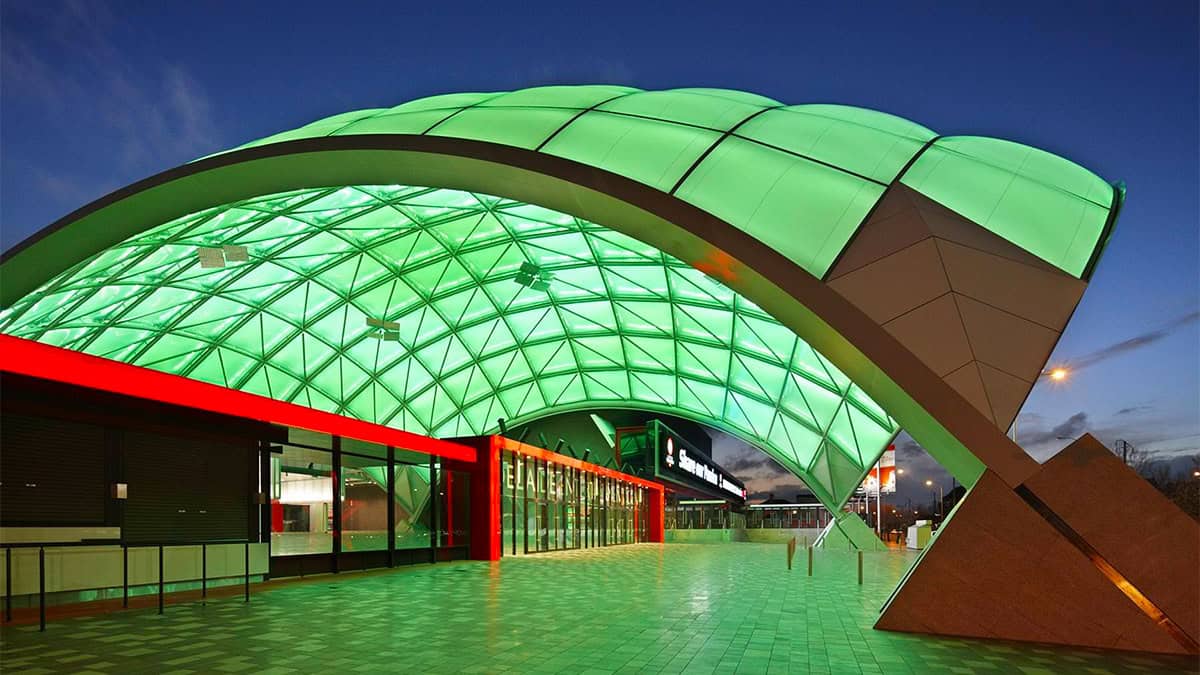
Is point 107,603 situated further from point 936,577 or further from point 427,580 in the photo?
point 936,577

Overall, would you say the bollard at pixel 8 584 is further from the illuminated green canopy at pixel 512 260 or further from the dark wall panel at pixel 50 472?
the illuminated green canopy at pixel 512 260

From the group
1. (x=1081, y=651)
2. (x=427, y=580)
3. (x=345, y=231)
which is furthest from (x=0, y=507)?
(x=345, y=231)

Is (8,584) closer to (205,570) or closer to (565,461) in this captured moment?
(205,570)

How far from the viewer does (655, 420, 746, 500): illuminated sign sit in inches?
2721

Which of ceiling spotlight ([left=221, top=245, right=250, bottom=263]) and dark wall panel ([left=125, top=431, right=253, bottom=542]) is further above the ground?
Answer: ceiling spotlight ([left=221, top=245, right=250, bottom=263])

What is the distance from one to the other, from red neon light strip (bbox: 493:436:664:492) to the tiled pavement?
19165 mm

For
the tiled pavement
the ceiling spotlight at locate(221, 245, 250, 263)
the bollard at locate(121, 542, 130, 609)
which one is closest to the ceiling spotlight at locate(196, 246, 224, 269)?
the ceiling spotlight at locate(221, 245, 250, 263)

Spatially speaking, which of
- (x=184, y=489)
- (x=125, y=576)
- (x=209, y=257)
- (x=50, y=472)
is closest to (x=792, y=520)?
(x=209, y=257)

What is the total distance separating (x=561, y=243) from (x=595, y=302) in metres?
9.13

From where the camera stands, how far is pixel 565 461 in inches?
1900

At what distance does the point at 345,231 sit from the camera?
35.5 m

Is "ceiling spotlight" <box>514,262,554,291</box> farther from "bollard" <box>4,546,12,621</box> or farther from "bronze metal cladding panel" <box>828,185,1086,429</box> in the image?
"bollard" <box>4,546,12,621</box>

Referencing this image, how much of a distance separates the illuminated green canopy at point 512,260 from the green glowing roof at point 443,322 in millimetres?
168

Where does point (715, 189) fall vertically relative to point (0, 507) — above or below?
above
